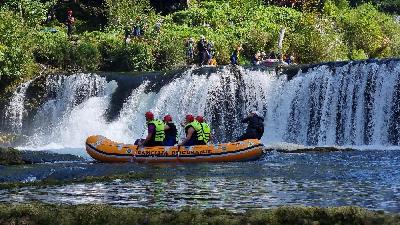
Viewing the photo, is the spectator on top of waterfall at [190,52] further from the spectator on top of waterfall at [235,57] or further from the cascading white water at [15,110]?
the cascading white water at [15,110]

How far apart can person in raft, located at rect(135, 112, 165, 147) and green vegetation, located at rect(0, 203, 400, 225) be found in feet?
36.6

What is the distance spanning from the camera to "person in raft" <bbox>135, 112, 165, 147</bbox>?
17438 mm

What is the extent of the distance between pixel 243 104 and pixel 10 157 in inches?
447

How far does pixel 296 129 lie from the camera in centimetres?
2541

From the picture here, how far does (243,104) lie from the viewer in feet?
86.9

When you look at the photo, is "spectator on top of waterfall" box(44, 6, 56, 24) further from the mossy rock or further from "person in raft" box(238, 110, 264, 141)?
the mossy rock

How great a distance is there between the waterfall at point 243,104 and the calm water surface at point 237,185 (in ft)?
21.6

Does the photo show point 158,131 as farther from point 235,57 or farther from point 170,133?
point 235,57

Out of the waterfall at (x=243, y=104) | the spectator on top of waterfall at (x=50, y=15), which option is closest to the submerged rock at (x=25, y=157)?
the waterfall at (x=243, y=104)

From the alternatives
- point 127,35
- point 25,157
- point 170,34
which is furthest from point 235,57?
point 25,157

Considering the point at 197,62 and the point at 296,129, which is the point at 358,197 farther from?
the point at 197,62

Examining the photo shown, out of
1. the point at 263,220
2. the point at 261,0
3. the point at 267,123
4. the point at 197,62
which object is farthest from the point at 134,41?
the point at 263,220

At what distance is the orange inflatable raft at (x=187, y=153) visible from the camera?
16953mm

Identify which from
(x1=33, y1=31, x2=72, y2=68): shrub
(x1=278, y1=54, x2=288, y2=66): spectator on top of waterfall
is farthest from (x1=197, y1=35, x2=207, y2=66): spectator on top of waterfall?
(x1=33, y1=31, x2=72, y2=68): shrub
